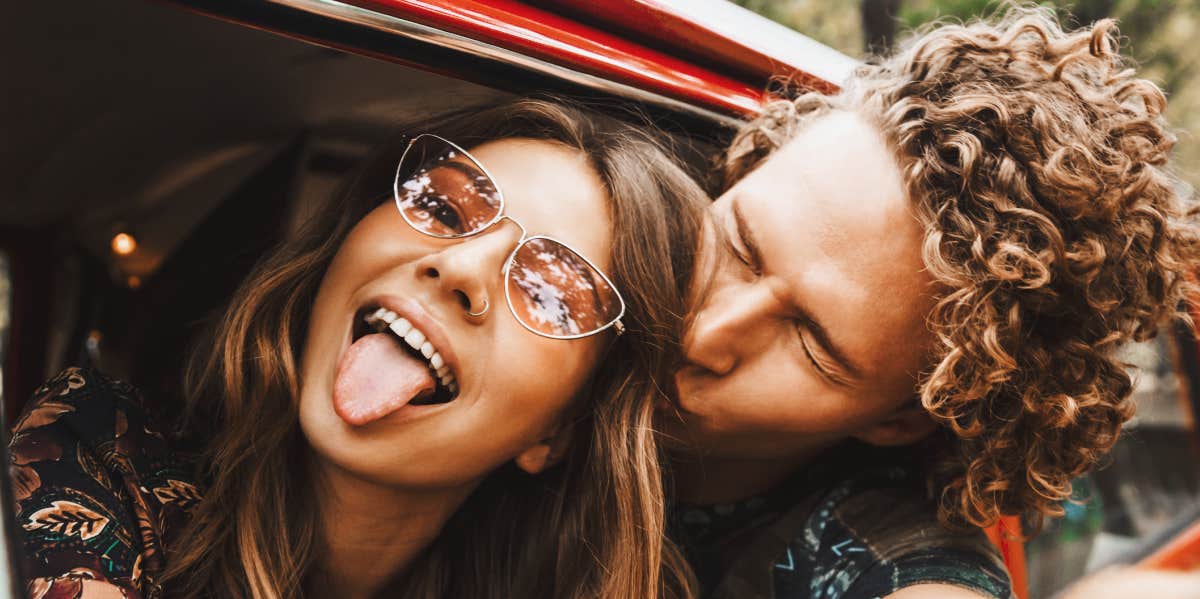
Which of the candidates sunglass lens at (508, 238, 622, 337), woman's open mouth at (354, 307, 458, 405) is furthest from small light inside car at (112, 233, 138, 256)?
Answer: sunglass lens at (508, 238, 622, 337)

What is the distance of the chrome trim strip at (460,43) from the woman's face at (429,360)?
214mm

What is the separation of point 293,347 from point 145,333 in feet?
3.89

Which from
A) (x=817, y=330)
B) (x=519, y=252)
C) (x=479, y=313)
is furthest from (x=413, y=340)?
(x=817, y=330)

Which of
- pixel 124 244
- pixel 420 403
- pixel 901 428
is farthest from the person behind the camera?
pixel 124 244

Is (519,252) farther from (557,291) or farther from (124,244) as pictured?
(124,244)

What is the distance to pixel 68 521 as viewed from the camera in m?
1.19

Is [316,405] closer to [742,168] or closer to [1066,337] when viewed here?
[742,168]

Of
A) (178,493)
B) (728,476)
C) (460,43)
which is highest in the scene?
(460,43)

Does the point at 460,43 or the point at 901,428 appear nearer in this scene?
the point at 460,43

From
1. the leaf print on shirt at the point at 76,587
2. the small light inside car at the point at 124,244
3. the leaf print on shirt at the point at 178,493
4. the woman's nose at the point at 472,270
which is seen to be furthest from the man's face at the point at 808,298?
the small light inside car at the point at 124,244

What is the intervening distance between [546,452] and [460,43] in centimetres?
81

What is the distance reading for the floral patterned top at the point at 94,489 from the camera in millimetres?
1144

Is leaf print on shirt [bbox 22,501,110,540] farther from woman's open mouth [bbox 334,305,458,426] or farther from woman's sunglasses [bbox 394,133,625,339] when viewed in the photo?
woman's sunglasses [bbox 394,133,625,339]

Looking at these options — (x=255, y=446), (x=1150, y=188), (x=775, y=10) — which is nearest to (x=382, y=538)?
(x=255, y=446)
